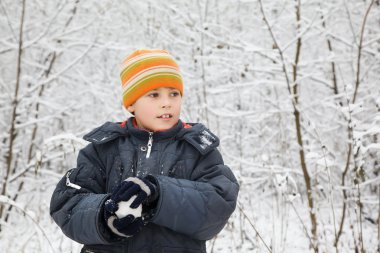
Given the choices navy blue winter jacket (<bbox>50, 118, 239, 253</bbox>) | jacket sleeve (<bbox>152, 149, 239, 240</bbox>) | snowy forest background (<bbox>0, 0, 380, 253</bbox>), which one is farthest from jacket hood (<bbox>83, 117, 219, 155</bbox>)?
snowy forest background (<bbox>0, 0, 380, 253</bbox>)

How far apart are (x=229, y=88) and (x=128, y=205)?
10.9 feet

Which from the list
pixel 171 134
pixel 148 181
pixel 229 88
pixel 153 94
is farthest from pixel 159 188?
pixel 229 88

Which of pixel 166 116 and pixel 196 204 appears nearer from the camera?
pixel 196 204

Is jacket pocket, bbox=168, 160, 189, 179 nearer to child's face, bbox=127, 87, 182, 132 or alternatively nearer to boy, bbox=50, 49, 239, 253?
boy, bbox=50, 49, 239, 253

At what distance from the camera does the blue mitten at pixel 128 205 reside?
1240 mm

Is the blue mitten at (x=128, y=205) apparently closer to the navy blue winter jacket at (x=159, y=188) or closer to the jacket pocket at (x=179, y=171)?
the navy blue winter jacket at (x=159, y=188)

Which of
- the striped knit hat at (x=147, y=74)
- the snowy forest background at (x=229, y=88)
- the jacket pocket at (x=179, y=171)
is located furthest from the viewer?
the snowy forest background at (x=229, y=88)

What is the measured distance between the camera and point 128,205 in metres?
1.24

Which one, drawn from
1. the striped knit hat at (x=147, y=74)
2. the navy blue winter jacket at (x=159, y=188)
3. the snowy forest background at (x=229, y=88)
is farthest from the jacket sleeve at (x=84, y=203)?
the snowy forest background at (x=229, y=88)

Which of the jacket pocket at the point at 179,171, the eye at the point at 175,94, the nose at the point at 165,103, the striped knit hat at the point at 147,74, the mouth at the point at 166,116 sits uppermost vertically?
the striped knit hat at the point at 147,74

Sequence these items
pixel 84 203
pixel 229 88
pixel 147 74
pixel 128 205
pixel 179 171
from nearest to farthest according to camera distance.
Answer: pixel 128 205 → pixel 84 203 → pixel 179 171 → pixel 147 74 → pixel 229 88

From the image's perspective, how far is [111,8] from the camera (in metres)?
6.41

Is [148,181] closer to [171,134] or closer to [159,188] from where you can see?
[159,188]

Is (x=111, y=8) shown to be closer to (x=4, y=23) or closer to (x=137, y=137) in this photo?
(x=4, y=23)
